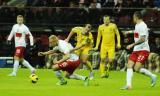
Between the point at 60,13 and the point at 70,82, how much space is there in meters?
11.1

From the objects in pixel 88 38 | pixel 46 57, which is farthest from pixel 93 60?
pixel 88 38

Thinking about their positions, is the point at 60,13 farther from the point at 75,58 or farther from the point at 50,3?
the point at 75,58

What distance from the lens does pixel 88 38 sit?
23.5 metres

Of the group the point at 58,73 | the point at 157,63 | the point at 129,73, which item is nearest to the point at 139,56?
the point at 129,73

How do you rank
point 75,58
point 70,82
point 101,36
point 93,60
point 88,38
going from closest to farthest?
point 75,58 → point 70,82 → point 88,38 → point 101,36 → point 93,60

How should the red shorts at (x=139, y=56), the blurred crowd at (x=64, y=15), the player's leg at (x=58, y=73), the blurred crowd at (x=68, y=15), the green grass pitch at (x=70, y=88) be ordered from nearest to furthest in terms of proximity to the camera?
the green grass pitch at (x=70, y=88) < the red shorts at (x=139, y=56) < the player's leg at (x=58, y=73) < the blurred crowd at (x=68, y=15) < the blurred crowd at (x=64, y=15)

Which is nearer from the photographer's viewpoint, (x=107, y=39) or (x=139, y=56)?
(x=139, y=56)

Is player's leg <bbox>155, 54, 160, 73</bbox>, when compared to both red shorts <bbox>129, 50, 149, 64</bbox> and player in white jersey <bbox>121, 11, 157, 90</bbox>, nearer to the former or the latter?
player in white jersey <bbox>121, 11, 157, 90</bbox>

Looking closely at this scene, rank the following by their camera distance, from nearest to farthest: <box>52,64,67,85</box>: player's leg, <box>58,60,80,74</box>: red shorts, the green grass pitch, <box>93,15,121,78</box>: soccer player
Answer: the green grass pitch → <box>58,60,80,74</box>: red shorts → <box>52,64,67,85</box>: player's leg → <box>93,15,121,78</box>: soccer player

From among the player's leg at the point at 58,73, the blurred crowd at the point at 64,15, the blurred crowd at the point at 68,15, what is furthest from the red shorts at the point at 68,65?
the blurred crowd at the point at 64,15

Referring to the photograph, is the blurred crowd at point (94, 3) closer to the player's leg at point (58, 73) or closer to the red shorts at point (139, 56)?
the player's leg at point (58, 73)

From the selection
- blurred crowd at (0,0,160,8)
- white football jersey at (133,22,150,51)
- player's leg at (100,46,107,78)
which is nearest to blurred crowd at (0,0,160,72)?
blurred crowd at (0,0,160,8)

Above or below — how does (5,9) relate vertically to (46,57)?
above

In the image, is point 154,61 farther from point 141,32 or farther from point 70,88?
point 70,88
